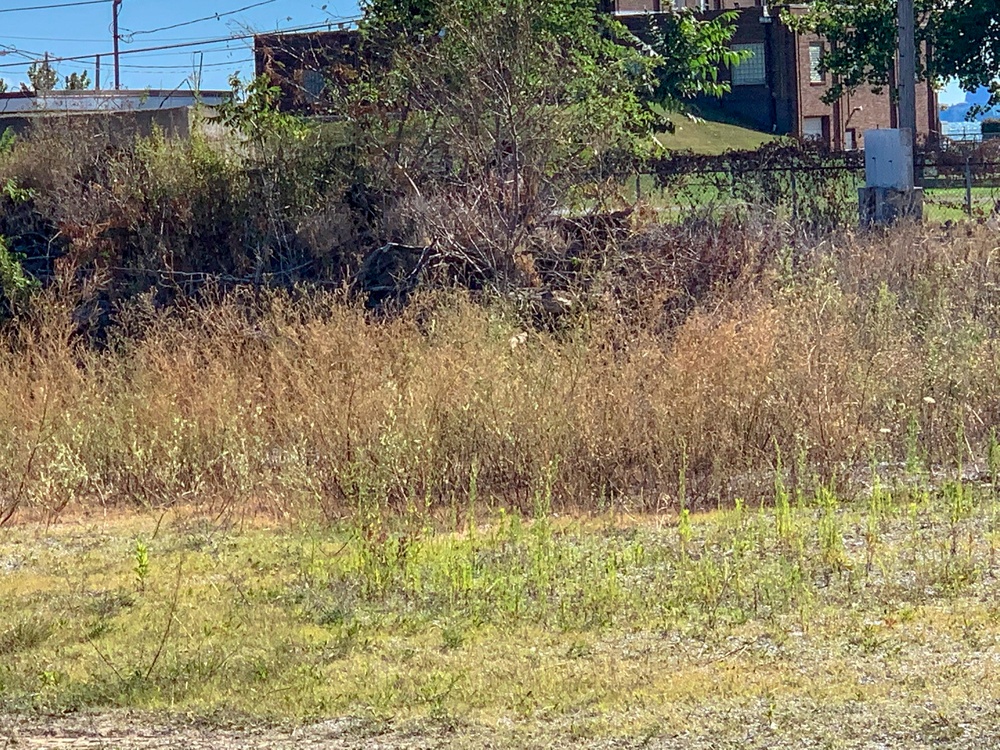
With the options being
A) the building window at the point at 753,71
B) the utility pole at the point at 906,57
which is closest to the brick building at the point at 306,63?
the utility pole at the point at 906,57

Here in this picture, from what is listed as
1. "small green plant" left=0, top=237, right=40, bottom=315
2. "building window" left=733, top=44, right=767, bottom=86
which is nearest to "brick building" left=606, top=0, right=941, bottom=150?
"building window" left=733, top=44, right=767, bottom=86

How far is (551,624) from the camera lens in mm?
6418

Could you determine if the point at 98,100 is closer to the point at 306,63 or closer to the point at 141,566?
the point at 306,63

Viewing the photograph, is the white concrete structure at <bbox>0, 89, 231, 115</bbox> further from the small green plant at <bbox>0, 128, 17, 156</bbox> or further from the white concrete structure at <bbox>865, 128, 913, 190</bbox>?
the white concrete structure at <bbox>865, 128, 913, 190</bbox>

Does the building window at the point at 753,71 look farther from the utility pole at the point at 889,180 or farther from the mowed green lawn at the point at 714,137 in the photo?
the utility pole at the point at 889,180

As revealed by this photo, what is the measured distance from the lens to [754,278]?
1551 centimetres

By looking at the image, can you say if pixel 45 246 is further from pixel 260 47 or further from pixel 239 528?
pixel 239 528

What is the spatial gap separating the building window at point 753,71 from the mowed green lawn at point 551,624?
49.3 meters

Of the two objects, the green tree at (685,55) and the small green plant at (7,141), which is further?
the green tree at (685,55)

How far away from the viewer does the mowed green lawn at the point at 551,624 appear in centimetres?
518

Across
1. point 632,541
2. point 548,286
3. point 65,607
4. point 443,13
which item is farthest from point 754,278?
point 65,607

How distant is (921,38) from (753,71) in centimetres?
2941

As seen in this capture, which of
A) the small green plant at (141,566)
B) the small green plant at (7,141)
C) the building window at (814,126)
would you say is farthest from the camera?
the building window at (814,126)

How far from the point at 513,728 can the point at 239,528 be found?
173 inches
